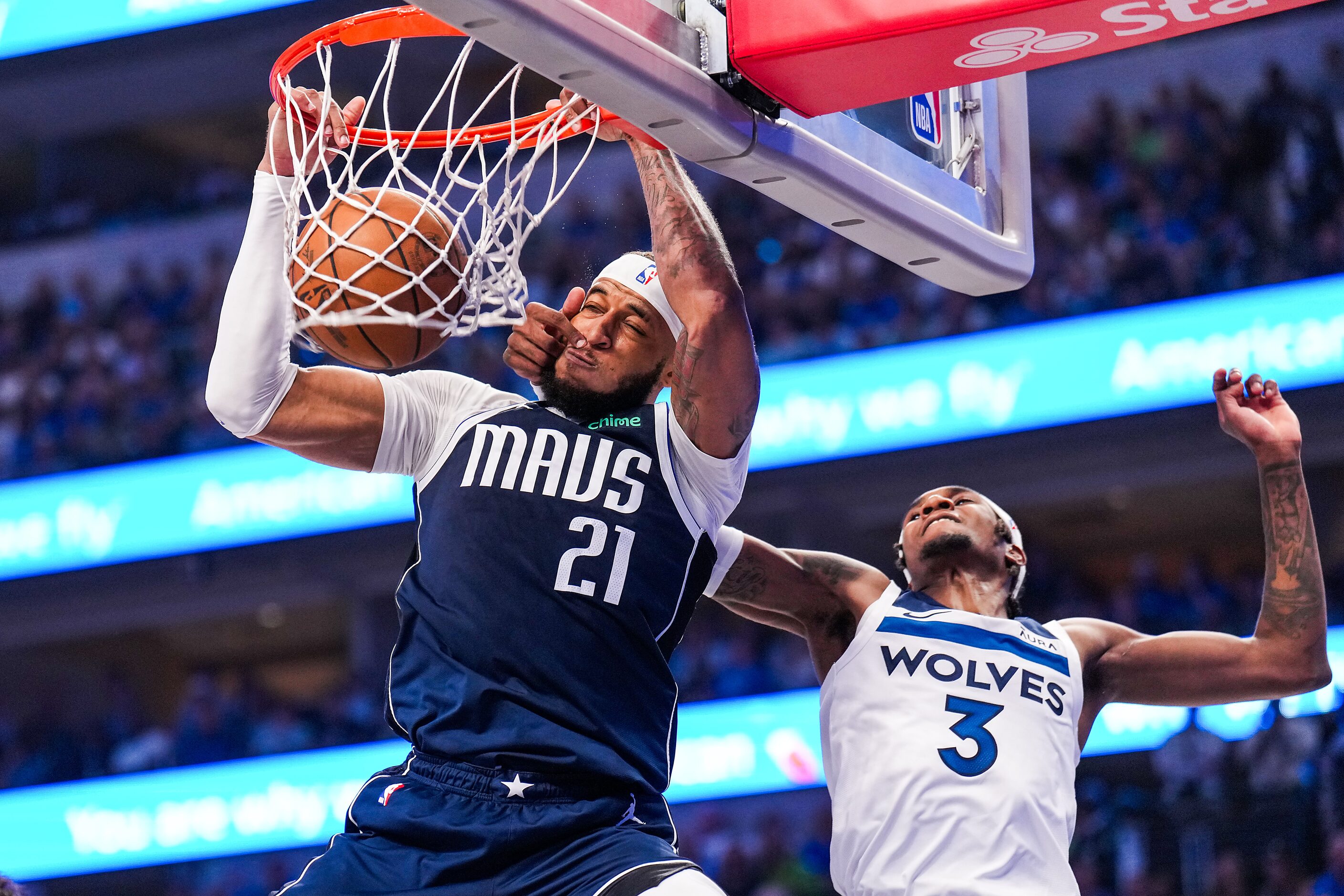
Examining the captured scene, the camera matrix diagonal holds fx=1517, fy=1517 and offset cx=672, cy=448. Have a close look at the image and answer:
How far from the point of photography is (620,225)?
1330 cm

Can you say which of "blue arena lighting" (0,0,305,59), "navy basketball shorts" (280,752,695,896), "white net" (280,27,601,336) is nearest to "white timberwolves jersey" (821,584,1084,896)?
"navy basketball shorts" (280,752,695,896)

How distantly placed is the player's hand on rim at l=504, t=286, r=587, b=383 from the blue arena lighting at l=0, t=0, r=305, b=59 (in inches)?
450

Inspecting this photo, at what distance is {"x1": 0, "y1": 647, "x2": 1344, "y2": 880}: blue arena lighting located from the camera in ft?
34.7

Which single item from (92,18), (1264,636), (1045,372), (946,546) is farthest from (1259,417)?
(92,18)

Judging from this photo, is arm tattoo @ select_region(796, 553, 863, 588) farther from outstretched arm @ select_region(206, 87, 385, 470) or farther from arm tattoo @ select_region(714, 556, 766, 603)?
outstretched arm @ select_region(206, 87, 385, 470)

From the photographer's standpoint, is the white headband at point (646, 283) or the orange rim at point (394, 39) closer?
the orange rim at point (394, 39)

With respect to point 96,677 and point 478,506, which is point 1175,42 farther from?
point 96,677

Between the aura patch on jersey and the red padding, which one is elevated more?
the red padding

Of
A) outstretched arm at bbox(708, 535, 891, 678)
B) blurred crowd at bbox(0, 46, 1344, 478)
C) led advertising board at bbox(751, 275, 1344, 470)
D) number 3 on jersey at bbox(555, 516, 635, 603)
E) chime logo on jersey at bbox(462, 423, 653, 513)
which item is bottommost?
outstretched arm at bbox(708, 535, 891, 678)

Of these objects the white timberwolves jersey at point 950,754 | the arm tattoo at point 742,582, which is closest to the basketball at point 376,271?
the arm tattoo at point 742,582

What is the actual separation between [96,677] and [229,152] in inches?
247

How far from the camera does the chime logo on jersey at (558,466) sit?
10.5 feet

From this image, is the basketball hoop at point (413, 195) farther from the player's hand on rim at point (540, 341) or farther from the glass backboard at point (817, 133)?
the glass backboard at point (817, 133)

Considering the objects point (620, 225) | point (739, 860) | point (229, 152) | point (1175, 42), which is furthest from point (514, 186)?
point (229, 152)
